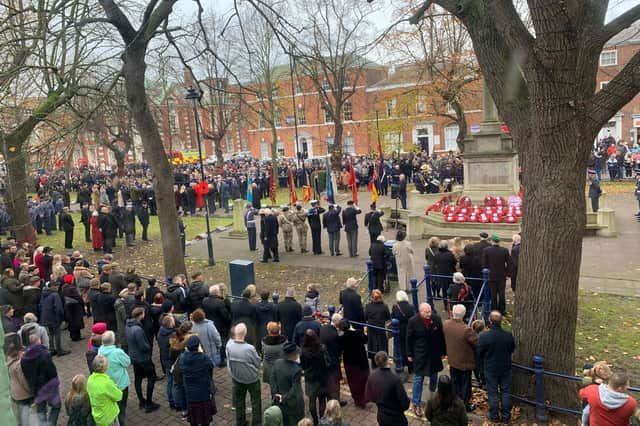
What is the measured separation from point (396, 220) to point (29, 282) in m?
12.8

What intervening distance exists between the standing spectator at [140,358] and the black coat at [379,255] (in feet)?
19.4

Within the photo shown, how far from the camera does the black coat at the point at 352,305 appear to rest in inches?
355

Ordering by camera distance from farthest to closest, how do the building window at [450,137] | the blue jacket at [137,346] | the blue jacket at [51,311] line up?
the building window at [450,137] < the blue jacket at [51,311] < the blue jacket at [137,346]

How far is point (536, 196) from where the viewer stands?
6918mm

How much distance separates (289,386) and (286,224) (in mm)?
10942

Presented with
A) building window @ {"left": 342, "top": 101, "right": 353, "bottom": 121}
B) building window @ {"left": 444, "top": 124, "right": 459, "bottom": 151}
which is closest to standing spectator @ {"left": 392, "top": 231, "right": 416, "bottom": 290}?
building window @ {"left": 444, "top": 124, "right": 459, "bottom": 151}

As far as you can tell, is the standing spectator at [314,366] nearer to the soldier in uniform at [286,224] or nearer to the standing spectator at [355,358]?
the standing spectator at [355,358]

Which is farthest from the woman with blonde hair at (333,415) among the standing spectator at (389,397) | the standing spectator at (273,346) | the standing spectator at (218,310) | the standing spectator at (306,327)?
the standing spectator at (218,310)

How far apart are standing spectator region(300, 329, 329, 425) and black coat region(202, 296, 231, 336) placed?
8.49ft

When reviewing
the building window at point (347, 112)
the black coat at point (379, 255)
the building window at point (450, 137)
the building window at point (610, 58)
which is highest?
the building window at point (610, 58)

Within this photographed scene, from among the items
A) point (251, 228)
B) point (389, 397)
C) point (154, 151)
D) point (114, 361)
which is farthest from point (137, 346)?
point (251, 228)

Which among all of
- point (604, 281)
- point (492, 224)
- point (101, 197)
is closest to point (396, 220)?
point (492, 224)

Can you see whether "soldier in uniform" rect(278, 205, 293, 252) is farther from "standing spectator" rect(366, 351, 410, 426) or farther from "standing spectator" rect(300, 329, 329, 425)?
"standing spectator" rect(366, 351, 410, 426)

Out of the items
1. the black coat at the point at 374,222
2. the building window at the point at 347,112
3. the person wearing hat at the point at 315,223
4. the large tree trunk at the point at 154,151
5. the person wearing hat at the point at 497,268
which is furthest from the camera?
the building window at the point at 347,112
